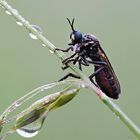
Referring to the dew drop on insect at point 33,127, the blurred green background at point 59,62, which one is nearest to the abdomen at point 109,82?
the dew drop on insect at point 33,127

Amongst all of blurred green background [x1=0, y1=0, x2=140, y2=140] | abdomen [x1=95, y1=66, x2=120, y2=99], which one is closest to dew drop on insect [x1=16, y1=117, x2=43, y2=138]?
abdomen [x1=95, y1=66, x2=120, y2=99]

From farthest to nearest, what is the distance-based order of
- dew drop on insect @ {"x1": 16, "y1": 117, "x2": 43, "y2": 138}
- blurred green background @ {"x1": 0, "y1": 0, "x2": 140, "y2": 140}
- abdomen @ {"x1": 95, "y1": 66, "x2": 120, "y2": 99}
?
blurred green background @ {"x1": 0, "y1": 0, "x2": 140, "y2": 140}
abdomen @ {"x1": 95, "y1": 66, "x2": 120, "y2": 99}
dew drop on insect @ {"x1": 16, "y1": 117, "x2": 43, "y2": 138}

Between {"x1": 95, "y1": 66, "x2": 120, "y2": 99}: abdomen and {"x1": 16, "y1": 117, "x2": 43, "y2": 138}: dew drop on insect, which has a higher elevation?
{"x1": 95, "y1": 66, "x2": 120, "y2": 99}: abdomen

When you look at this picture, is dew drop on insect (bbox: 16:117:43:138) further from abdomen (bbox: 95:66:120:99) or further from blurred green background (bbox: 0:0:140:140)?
blurred green background (bbox: 0:0:140:140)

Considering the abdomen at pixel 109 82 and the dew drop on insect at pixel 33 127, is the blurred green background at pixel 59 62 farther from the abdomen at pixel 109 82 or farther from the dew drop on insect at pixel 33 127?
the dew drop on insect at pixel 33 127

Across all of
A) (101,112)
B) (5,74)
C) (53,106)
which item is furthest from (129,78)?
(53,106)

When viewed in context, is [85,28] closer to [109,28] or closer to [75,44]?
[109,28]

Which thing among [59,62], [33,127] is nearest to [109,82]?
[33,127]

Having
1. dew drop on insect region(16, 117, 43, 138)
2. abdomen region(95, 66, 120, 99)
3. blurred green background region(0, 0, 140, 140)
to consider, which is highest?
blurred green background region(0, 0, 140, 140)

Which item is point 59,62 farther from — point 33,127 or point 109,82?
point 33,127
